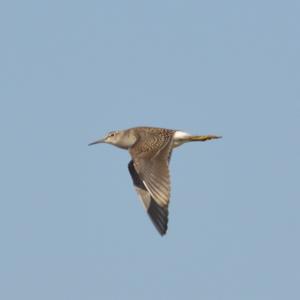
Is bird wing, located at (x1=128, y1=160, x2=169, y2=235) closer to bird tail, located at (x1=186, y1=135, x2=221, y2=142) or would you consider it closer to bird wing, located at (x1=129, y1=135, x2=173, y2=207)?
bird wing, located at (x1=129, y1=135, x2=173, y2=207)

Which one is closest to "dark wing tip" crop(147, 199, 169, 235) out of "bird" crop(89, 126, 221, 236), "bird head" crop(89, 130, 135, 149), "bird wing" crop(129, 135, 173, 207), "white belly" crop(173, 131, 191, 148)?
"bird" crop(89, 126, 221, 236)

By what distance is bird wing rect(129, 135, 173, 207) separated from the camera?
2366 cm

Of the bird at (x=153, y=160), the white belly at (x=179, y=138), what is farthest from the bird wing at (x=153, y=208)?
the white belly at (x=179, y=138)

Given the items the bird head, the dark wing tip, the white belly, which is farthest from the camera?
the bird head

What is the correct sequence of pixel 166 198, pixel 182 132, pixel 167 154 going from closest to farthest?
pixel 166 198
pixel 167 154
pixel 182 132

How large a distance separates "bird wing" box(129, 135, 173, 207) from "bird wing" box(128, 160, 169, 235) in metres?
0.48

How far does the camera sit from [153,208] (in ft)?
81.7

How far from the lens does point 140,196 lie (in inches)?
1024

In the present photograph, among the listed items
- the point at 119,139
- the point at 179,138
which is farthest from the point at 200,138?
the point at 119,139

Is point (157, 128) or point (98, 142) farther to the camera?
point (98, 142)

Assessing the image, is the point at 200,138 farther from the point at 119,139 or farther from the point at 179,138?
the point at 119,139

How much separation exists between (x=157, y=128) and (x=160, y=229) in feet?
13.8

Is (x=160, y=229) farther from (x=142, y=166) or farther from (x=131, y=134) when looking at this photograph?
(x=131, y=134)

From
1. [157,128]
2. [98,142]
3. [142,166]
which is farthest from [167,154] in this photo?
[98,142]
